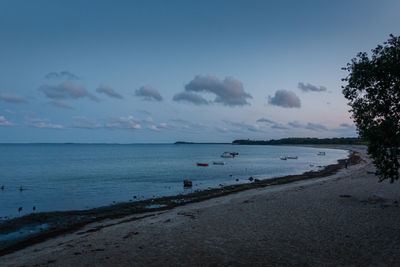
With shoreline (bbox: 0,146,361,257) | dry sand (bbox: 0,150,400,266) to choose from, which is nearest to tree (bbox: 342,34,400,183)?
dry sand (bbox: 0,150,400,266)

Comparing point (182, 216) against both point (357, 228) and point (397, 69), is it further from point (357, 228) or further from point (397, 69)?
point (397, 69)

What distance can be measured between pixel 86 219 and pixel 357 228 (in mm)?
20038

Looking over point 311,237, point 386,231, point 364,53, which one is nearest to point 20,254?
point 311,237

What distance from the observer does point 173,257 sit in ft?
38.1

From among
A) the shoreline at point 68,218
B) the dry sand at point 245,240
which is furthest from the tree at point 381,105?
the shoreline at point 68,218

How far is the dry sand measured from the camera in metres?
11.3

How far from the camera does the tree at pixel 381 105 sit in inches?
488

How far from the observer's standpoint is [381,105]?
12.8 meters

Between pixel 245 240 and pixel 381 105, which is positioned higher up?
pixel 381 105

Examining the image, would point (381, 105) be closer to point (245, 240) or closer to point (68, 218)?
point (245, 240)

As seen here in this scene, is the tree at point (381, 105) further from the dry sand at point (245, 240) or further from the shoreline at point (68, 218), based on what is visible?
the shoreline at point (68, 218)

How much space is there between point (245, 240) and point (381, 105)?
9.23 m

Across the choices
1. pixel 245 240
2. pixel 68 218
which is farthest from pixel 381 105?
pixel 68 218

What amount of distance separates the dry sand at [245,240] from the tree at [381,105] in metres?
3.91
